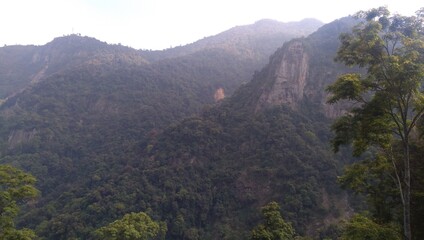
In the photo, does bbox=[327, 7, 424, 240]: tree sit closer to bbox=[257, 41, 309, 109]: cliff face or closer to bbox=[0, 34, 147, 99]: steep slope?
bbox=[257, 41, 309, 109]: cliff face

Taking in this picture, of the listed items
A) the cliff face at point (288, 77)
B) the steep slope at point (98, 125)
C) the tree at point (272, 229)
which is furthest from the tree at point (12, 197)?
the cliff face at point (288, 77)

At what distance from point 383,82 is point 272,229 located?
17175mm

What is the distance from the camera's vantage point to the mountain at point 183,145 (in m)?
63.0

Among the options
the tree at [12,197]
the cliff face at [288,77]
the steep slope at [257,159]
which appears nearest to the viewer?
the tree at [12,197]

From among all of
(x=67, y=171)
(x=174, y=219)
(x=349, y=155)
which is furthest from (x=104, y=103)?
(x=349, y=155)

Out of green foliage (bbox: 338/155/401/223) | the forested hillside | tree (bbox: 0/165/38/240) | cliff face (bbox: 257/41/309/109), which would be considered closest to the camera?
green foliage (bbox: 338/155/401/223)

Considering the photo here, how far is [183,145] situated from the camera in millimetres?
80562

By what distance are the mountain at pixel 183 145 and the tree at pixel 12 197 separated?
127 ft

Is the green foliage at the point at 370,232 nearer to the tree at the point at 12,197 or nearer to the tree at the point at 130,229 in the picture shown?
the tree at the point at 12,197

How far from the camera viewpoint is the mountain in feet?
207

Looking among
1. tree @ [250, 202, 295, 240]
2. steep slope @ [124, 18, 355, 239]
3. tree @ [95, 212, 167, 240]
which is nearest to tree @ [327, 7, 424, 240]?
tree @ [250, 202, 295, 240]

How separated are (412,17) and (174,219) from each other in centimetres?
5407

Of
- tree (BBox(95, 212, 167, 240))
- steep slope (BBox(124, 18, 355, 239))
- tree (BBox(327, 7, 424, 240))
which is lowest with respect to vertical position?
steep slope (BBox(124, 18, 355, 239))

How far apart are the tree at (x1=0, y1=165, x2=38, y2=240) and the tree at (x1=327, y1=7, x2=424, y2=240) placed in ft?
50.9
